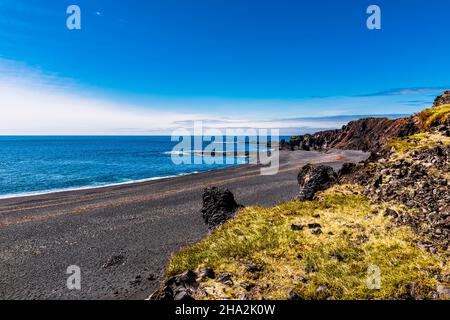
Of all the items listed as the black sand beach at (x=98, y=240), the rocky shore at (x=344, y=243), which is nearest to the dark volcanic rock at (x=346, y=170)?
the rocky shore at (x=344, y=243)

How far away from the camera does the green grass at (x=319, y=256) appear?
27.5 feet

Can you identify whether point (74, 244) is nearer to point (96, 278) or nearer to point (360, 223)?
point (96, 278)

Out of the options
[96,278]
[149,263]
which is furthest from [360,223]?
[96,278]

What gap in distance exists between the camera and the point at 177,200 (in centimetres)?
3138

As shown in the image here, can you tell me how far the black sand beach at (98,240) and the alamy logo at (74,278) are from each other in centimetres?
23

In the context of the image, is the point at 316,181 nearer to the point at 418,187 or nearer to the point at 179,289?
the point at 418,187

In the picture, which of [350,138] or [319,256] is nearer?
[319,256]

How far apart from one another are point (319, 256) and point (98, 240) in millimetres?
15380

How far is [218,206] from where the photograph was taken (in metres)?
19.1

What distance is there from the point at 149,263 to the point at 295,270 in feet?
30.1

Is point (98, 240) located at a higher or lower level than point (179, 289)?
lower

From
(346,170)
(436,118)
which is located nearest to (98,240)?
(346,170)

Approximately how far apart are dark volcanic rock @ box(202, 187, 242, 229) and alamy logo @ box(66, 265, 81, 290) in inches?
299

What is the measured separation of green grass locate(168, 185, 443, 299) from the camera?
330 inches
